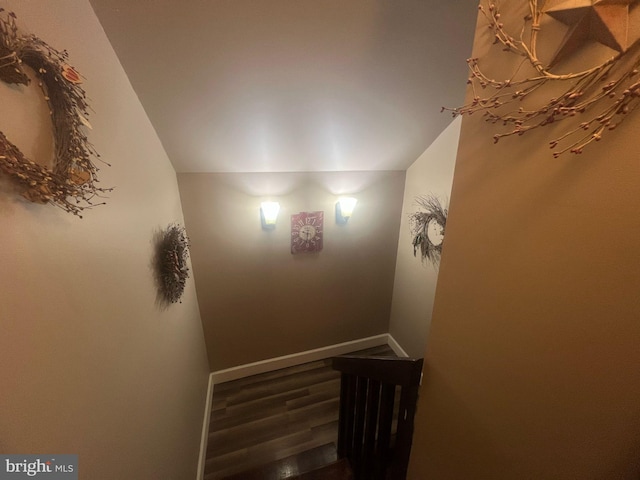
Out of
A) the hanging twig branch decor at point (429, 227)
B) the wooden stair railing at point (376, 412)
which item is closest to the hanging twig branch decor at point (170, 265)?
the wooden stair railing at point (376, 412)

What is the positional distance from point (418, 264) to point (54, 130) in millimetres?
2345

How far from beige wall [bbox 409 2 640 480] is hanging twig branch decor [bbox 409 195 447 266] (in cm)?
112

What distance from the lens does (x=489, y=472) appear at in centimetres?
78

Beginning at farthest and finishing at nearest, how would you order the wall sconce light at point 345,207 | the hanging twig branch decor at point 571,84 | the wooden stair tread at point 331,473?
the wall sconce light at point 345,207
the wooden stair tread at point 331,473
the hanging twig branch decor at point 571,84

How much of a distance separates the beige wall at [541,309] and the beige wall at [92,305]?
1.11 meters

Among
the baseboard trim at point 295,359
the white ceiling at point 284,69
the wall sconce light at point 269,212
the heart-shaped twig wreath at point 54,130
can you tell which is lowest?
the baseboard trim at point 295,359

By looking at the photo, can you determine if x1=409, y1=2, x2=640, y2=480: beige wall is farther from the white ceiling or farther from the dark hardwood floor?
the dark hardwood floor

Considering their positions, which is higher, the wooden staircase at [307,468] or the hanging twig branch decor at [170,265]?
the hanging twig branch decor at [170,265]

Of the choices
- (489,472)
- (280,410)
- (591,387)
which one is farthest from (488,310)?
(280,410)

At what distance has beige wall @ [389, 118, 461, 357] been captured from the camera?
6.13ft

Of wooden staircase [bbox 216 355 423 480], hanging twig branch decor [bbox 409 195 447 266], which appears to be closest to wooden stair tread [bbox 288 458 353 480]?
wooden staircase [bbox 216 355 423 480]

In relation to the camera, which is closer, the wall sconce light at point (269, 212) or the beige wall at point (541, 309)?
the beige wall at point (541, 309)

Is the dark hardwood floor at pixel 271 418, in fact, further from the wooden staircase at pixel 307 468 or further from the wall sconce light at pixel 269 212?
the wall sconce light at pixel 269 212

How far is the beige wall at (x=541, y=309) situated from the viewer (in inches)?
18.1
